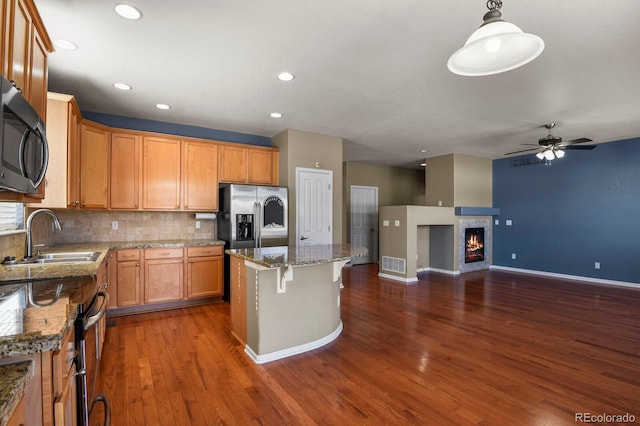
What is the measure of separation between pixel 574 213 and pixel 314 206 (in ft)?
17.7

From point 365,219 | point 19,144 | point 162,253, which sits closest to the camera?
point 19,144

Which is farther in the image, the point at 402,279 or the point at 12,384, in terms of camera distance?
the point at 402,279

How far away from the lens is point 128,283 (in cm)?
393

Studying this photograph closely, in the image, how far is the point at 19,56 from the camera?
1.54 meters

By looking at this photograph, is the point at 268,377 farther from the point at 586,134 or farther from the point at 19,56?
the point at 586,134

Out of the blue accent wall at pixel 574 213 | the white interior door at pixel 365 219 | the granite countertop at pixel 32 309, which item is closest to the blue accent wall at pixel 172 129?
the granite countertop at pixel 32 309

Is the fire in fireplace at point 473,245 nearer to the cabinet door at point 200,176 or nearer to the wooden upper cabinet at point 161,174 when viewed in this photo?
the cabinet door at point 200,176

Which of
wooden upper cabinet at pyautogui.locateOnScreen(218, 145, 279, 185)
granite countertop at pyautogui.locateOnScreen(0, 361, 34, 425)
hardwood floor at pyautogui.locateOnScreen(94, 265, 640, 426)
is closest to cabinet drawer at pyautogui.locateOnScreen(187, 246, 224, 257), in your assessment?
hardwood floor at pyautogui.locateOnScreen(94, 265, 640, 426)

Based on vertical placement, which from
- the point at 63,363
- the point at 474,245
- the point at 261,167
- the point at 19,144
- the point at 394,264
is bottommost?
the point at 394,264

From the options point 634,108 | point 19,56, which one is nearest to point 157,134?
point 19,56

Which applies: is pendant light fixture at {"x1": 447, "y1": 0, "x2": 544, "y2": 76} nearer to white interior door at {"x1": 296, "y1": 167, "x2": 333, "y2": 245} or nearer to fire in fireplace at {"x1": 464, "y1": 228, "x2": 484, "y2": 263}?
white interior door at {"x1": 296, "y1": 167, "x2": 333, "y2": 245}

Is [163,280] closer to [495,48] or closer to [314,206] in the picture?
[314,206]

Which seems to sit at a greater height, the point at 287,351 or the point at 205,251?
the point at 205,251

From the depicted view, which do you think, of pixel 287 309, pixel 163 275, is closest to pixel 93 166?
pixel 163 275
